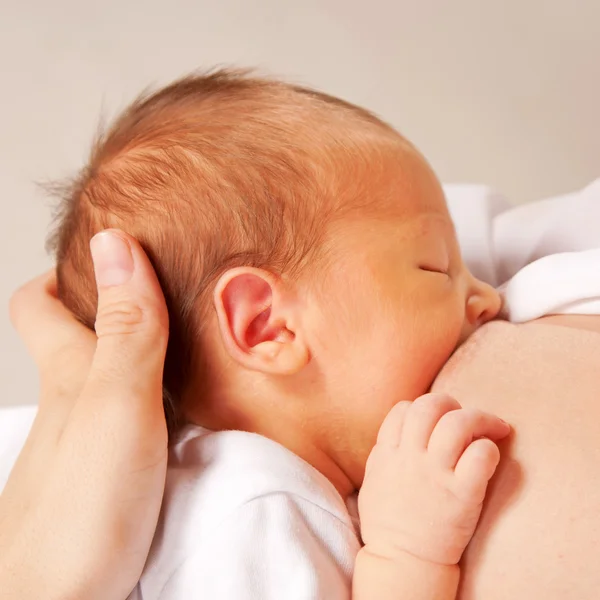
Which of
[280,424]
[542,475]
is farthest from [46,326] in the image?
[542,475]

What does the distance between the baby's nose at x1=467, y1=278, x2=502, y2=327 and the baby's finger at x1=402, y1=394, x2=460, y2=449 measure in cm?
19

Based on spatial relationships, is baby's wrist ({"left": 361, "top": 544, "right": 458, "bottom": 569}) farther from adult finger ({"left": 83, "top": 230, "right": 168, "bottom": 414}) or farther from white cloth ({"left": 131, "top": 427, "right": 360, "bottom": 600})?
adult finger ({"left": 83, "top": 230, "right": 168, "bottom": 414})

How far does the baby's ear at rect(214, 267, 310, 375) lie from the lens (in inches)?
31.2

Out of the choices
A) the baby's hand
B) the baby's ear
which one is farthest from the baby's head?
the baby's hand

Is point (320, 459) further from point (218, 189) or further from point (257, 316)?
point (218, 189)

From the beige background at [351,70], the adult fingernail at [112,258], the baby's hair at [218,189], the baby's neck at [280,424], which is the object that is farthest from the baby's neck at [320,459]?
the beige background at [351,70]

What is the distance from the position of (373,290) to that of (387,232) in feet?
0.21

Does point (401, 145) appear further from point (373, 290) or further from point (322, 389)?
point (322, 389)

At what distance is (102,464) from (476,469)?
0.32 metres

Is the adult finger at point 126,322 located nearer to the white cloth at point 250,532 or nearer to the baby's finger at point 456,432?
the white cloth at point 250,532

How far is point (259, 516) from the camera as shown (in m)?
0.71

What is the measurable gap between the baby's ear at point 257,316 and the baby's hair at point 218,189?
18 mm

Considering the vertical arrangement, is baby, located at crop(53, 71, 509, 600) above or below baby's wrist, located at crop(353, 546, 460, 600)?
above

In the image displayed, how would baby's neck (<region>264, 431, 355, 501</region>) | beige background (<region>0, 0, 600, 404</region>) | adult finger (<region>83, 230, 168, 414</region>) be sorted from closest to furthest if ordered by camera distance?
1. adult finger (<region>83, 230, 168, 414</region>)
2. baby's neck (<region>264, 431, 355, 501</region>)
3. beige background (<region>0, 0, 600, 404</region>)
